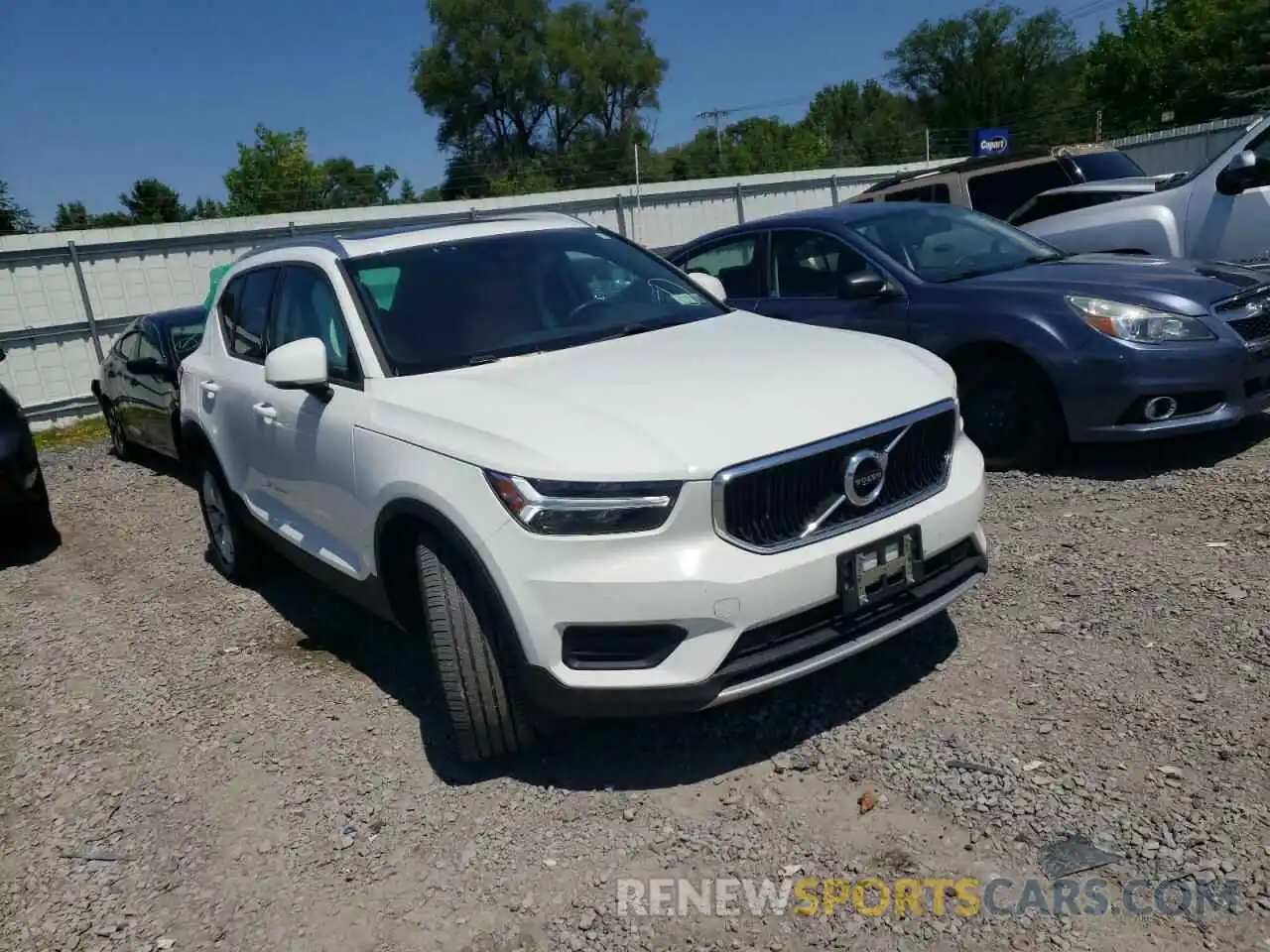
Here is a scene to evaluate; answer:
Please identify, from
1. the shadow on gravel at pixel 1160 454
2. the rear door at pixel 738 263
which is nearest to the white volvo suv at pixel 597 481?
the shadow on gravel at pixel 1160 454

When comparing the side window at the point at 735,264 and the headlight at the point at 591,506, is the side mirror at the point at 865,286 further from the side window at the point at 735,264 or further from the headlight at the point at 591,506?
the headlight at the point at 591,506

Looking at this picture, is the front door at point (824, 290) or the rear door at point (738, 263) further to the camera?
the rear door at point (738, 263)

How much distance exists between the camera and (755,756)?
131 inches

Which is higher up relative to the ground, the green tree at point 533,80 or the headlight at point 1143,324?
the green tree at point 533,80

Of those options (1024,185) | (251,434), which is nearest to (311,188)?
(1024,185)

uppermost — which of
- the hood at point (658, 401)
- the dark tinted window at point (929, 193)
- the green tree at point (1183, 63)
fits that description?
the green tree at point (1183, 63)

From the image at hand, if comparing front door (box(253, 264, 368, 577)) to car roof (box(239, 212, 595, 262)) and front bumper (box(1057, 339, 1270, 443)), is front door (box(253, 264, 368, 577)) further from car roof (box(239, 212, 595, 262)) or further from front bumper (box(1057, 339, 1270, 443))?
front bumper (box(1057, 339, 1270, 443))

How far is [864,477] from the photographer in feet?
10.4

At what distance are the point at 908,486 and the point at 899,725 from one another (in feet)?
2.58

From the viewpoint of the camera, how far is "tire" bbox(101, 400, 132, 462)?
33.7 ft

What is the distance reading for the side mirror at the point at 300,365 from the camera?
3.74 metres

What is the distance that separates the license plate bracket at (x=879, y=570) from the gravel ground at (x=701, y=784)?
52 centimetres

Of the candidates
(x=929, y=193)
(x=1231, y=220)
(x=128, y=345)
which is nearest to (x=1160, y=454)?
(x=1231, y=220)

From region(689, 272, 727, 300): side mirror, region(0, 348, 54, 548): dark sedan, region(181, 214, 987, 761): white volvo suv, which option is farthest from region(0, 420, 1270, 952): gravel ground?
region(0, 348, 54, 548): dark sedan
